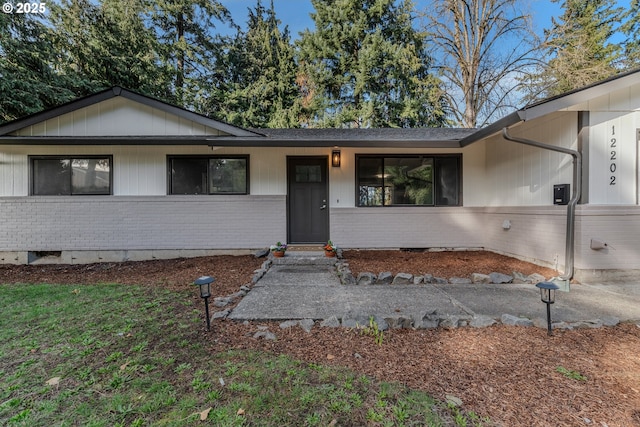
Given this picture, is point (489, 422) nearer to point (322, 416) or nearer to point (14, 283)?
point (322, 416)

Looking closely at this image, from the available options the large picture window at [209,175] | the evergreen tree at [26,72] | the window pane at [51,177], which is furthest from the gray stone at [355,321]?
the evergreen tree at [26,72]

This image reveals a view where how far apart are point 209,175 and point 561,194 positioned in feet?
22.7

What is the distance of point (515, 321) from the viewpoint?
295cm

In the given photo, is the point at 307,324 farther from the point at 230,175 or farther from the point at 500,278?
the point at 230,175

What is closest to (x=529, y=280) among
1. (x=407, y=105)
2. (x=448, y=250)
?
(x=448, y=250)

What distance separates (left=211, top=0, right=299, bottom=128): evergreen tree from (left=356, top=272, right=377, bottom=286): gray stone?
12.6 meters

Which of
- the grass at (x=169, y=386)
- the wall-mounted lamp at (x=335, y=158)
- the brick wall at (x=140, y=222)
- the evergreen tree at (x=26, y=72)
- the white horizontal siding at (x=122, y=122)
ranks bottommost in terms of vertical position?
the grass at (x=169, y=386)

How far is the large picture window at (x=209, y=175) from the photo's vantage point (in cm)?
676

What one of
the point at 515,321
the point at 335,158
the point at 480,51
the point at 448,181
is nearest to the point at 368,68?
the point at 480,51

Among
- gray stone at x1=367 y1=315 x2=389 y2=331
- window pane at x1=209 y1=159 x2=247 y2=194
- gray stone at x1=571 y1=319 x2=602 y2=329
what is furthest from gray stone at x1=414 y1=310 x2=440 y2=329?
window pane at x1=209 y1=159 x2=247 y2=194

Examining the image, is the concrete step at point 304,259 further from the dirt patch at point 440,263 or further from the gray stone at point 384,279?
the gray stone at point 384,279

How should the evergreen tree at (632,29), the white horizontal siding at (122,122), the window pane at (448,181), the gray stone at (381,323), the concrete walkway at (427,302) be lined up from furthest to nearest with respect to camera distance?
1. the evergreen tree at (632,29)
2. the window pane at (448,181)
3. the white horizontal siding at (122,122)
4. the concrete walkway at (427,302)
5. the gray stone at (381,323)

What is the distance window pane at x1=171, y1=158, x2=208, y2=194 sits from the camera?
22.2 feet

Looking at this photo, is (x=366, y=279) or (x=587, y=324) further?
(x=366, y=279)
